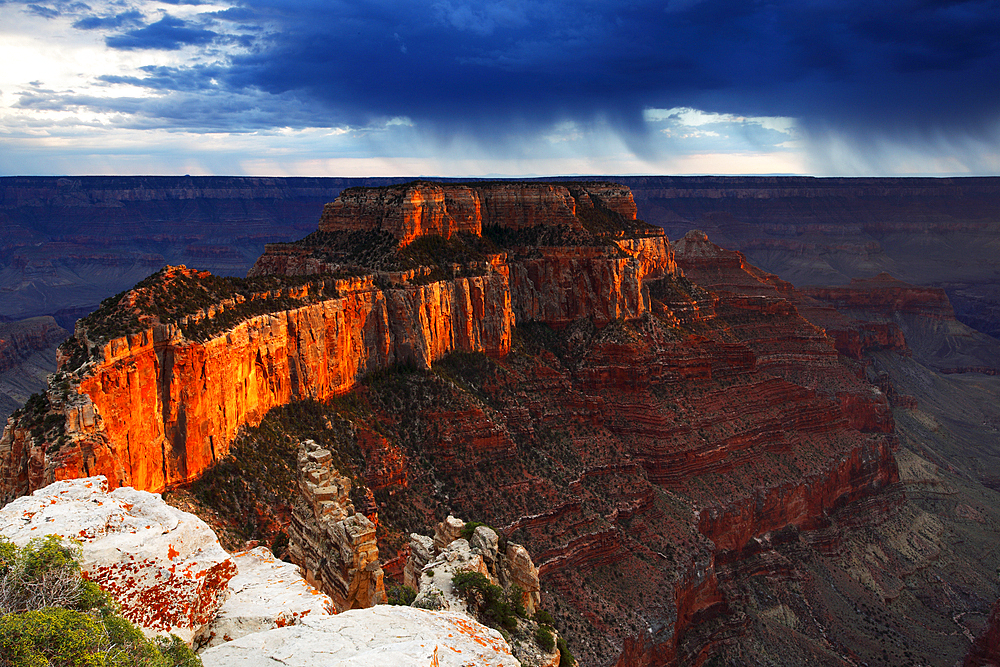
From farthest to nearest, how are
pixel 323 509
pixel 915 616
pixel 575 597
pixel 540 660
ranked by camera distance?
pixel 915 616 < pixel 575 597 < pixel 323 509 < pixel 540 660

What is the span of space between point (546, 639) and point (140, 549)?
14.5 metres

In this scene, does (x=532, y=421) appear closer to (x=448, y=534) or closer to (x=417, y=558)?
(x=448, y=534)

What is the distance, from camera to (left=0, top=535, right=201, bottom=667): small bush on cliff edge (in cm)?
1512

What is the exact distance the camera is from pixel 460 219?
9088 cm

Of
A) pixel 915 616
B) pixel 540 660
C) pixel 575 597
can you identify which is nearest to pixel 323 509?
pixel 540 660

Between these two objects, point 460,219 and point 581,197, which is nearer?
point 460,219

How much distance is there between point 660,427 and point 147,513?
6725cm

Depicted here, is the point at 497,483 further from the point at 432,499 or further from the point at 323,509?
the point at 323,509

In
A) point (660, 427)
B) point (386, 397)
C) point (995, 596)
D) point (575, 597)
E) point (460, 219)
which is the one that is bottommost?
point (995, 596)

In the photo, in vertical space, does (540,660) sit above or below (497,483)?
above

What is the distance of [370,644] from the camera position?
1836 centimetres

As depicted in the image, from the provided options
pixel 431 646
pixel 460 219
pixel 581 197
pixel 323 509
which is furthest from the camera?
pixel 581 197

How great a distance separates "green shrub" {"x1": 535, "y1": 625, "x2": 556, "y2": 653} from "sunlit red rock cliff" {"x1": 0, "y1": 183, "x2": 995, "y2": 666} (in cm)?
832

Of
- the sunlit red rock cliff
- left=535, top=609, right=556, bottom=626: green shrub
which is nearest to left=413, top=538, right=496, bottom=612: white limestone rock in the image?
left=535, top=609, right=556, bottom=626: green shrub
